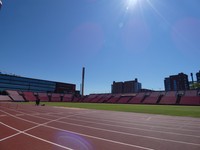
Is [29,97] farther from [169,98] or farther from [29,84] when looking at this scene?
[169,98]

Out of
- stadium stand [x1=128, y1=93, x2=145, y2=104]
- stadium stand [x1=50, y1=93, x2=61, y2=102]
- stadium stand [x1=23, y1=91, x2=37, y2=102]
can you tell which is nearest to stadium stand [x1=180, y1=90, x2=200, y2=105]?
stadium stand [x1=128, y1=93, x2=145, y2=104]

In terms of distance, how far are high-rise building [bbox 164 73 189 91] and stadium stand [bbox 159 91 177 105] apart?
99156 mm

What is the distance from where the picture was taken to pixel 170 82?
160 m

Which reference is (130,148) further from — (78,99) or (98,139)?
(78,99)

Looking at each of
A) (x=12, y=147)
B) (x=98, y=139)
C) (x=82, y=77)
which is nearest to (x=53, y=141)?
(x=12, y=147)

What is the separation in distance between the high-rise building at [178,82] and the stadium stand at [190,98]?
102 meters

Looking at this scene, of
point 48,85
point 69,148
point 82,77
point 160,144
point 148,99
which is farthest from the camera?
point 48,85

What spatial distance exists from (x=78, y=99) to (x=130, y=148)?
3186 inches

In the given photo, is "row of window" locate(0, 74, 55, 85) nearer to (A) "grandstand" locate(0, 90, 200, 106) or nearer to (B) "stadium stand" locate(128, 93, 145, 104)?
(A) "grandstand" locate(0, 90, 200, 106)

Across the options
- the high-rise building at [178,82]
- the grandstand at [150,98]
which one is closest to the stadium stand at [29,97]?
the grandstand at [150,98]

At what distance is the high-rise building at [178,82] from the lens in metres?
150

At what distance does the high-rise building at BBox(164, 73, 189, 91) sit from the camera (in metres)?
150

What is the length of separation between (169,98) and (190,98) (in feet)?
23.3

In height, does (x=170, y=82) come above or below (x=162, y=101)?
above
